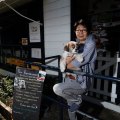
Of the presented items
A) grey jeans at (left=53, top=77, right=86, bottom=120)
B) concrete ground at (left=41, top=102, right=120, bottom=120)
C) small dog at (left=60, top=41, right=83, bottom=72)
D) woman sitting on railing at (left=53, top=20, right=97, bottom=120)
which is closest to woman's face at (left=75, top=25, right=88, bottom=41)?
woman sitting on railing at (left=53, top=20, right=97, bottom=120)

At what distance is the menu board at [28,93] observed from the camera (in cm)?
377

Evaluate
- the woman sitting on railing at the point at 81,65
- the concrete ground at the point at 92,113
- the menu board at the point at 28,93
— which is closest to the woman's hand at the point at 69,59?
the woman sitting on railing at the point at 81,65

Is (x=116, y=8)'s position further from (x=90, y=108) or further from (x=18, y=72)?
(x=18, y=72)

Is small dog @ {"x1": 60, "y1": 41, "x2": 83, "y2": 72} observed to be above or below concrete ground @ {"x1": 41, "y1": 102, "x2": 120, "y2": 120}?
above

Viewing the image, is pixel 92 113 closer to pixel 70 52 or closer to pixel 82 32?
pixel 70 52

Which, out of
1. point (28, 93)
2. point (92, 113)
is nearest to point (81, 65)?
point (28, 93)

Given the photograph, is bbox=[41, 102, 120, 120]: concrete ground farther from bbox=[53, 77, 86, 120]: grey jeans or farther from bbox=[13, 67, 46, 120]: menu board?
bbox=[53, 77, 86, 120]: grey jeans

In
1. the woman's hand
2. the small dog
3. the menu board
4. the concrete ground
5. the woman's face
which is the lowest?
the concrete ground

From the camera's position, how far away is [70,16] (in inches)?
206

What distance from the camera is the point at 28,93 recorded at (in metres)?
3.89

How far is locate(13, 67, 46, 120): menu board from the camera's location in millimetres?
3771

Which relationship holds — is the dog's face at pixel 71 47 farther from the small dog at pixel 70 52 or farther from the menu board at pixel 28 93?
the menu board at pixel 28 93

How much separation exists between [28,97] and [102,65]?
217 centimetres

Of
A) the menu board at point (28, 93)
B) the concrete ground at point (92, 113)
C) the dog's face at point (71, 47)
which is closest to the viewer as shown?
the dog's face at point (71, 47)
